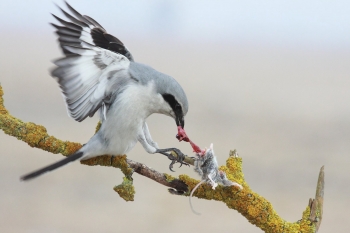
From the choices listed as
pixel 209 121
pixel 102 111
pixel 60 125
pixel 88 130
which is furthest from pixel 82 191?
pixel 102 111

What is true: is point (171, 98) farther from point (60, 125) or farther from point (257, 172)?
point (60, 125)

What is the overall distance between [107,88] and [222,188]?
0.87m

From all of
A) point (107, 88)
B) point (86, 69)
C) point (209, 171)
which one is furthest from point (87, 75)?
point (209, 171)

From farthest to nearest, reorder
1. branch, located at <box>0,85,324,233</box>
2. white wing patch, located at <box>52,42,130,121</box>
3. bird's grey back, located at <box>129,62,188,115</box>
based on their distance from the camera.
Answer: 1. bird's grey back, located at <box>129,62,188,115</box>
2. white wing patch, located at <box>52,42,130,121</box>
3. branch, located at <box>0,85,324,233</box>

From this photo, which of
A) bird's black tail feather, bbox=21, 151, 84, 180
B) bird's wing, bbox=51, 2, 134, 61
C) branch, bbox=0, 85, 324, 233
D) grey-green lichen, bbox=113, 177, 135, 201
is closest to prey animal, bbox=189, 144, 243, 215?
branch, bbox=0, 85, 324, 233

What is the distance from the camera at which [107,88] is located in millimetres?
2975

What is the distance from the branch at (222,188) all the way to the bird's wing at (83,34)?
47cm

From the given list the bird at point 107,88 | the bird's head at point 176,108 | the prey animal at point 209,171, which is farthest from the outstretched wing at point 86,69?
the prey animal at point 209,171

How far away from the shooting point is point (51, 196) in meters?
11.1

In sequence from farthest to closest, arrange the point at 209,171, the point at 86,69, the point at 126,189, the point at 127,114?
the point at 127,114 → the point at 86,69 → the point at 126,189 → the point at 209,171

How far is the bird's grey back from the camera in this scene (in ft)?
9.57

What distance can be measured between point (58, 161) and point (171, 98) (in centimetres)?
69

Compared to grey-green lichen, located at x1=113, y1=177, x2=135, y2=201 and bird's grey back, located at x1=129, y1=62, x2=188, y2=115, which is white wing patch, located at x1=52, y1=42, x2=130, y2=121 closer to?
bird's grey back, located at x1=129, y1=62, x2=188, y2=115

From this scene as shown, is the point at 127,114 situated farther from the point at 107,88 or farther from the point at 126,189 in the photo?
the point at 126,189
